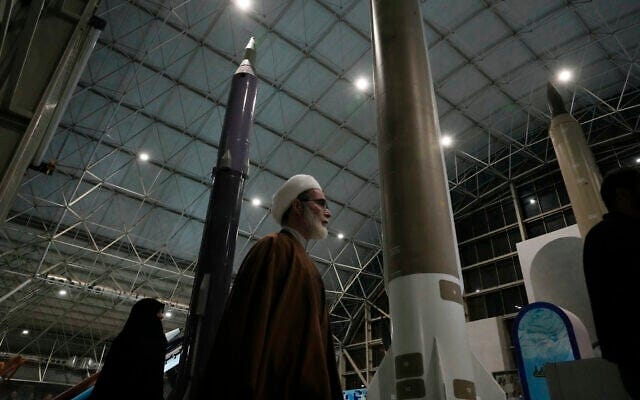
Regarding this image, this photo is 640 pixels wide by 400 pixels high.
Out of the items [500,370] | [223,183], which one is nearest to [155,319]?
[223,183]

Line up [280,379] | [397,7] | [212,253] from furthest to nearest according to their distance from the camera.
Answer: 1. [212,253]
2. [397,7]
3. [280,379]

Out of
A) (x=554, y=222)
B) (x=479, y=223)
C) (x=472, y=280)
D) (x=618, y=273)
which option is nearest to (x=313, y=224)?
(x=618, y=273)

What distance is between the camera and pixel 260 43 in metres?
13.1

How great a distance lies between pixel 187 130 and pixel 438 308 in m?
12.5

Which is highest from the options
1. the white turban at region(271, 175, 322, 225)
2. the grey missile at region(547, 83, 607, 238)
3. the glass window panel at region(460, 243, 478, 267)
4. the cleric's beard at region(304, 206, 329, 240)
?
the glass window panel at region(460, 243, 478, 267)

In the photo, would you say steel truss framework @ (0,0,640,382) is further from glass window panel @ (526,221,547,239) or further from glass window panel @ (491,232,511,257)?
glass window panel @ (526,221,547,239)

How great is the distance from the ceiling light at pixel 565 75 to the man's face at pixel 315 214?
14.5 metres

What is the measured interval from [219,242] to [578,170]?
8.09m

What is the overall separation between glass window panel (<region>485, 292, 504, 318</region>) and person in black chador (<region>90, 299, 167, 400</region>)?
1507 cm

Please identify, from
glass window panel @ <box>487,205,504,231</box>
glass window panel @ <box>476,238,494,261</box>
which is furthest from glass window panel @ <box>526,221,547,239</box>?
glass window panel @ <box>476,238,494,261</box>

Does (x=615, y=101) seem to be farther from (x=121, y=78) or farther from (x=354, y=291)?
(x=121, y=78)

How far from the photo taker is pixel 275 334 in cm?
176

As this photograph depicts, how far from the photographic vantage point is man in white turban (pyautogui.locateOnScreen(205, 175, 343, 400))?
1644 millimetres

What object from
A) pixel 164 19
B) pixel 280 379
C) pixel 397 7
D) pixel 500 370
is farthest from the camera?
pixel 500 370
